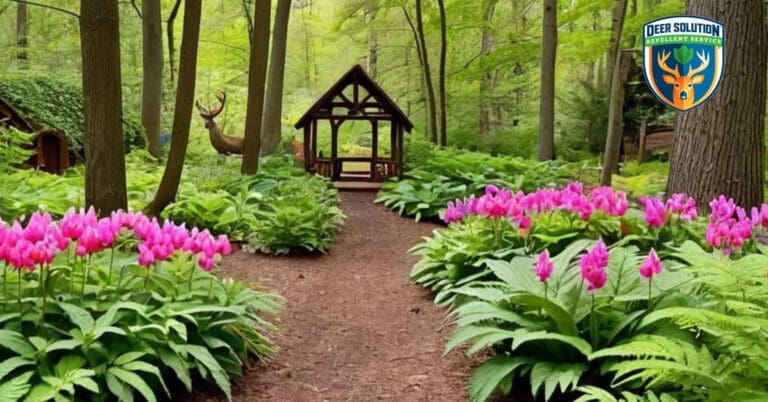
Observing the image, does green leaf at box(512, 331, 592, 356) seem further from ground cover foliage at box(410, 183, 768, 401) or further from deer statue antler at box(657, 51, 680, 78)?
deer statue antler at box(657, 51, 680, 78)

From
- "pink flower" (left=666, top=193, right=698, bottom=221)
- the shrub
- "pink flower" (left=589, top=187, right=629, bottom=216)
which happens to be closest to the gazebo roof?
the shrub

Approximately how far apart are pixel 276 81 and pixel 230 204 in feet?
16.9

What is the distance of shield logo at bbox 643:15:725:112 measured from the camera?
15.6 ft

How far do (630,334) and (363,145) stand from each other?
18.1 m

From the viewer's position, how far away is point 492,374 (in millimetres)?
2721

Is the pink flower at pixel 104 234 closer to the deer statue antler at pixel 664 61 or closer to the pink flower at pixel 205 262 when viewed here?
the pink flower at pixel 205 262

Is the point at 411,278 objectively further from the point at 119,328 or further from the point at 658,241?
the point at 119,328

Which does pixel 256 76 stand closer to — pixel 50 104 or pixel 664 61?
pixel 50 104

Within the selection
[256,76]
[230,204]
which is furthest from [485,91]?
[230,204]

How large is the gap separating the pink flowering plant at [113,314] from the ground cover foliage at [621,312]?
3.86 feet

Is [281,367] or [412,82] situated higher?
[412,82]

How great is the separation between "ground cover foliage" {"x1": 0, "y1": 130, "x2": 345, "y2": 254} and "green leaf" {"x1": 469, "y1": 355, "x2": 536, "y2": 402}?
405cm

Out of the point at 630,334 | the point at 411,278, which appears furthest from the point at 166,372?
the point at 411,278

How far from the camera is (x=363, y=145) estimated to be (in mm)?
20578
